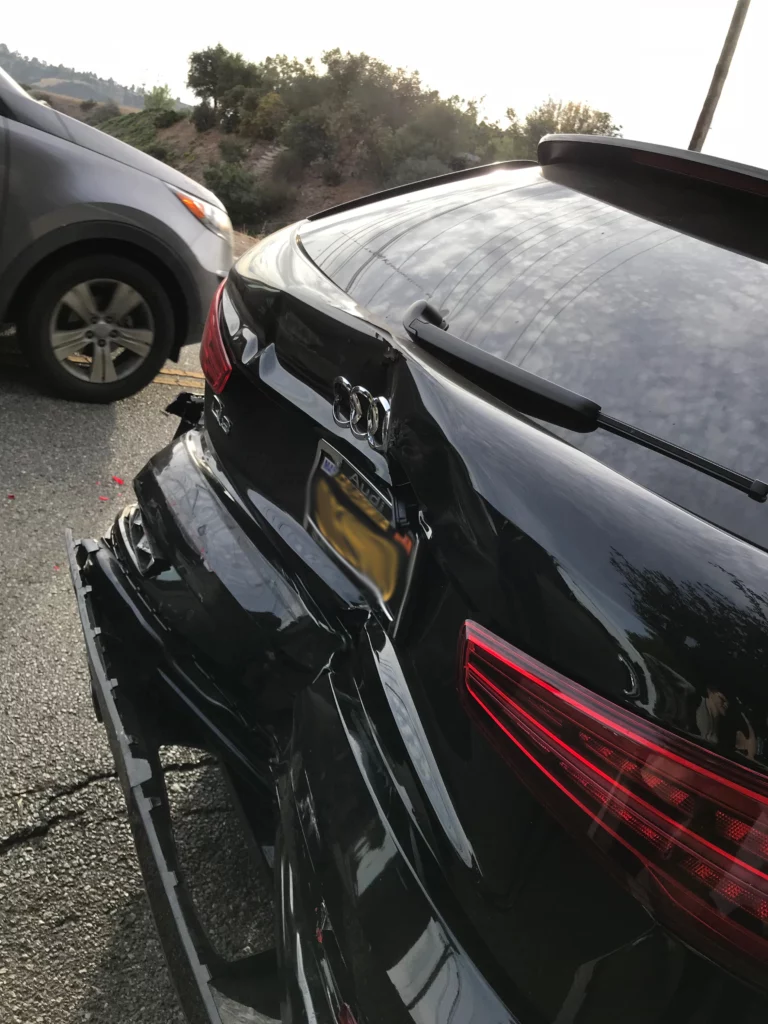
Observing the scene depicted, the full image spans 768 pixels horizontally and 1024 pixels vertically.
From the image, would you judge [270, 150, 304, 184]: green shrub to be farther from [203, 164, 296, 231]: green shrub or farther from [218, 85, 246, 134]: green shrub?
[218, 85, 246, 134]: green shrub

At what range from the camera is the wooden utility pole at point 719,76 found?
16.5 m

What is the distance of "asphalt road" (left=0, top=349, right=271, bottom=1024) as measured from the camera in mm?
1920

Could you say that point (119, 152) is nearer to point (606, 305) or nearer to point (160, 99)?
point (606, 305)

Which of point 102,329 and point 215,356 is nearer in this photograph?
point 215,356

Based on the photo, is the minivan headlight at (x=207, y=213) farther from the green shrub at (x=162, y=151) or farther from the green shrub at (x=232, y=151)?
the green shrub at (x=162, y=151)

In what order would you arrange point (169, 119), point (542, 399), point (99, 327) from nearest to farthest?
point (542, 399) < point (99, 327) < point (169, 119)

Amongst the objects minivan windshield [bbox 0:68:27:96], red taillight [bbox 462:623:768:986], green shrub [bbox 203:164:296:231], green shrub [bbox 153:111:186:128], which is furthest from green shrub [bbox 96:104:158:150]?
red taillight [bbox 462:623:768:986]

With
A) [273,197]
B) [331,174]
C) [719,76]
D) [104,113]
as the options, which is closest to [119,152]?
[719,76]

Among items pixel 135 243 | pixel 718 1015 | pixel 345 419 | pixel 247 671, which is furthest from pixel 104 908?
pixel 135 243

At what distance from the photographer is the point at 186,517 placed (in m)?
1.90

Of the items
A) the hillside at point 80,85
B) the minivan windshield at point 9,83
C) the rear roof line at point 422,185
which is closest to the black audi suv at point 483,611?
the rear roof line at point 422,185

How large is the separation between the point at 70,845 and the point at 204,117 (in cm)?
4834

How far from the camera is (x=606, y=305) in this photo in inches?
57.1

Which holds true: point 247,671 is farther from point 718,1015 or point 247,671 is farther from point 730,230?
point 730,230
